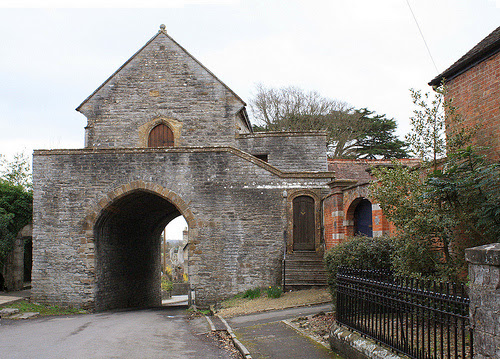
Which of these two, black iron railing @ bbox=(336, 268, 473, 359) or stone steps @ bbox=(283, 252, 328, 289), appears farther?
stone steps @ bbox=(283, 252, 328, 289)

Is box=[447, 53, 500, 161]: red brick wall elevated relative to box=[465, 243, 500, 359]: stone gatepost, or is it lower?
elevated

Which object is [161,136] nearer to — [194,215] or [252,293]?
[194,215]

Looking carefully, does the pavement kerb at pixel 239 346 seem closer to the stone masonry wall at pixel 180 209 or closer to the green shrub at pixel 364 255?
the green shrub at pixel 364 255

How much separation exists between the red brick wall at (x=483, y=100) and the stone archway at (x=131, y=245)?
990cm

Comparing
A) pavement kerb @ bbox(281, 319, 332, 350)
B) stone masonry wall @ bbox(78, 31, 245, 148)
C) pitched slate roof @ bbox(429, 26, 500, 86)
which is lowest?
pavement kerb @ bbox(281, 319, 332, 350)

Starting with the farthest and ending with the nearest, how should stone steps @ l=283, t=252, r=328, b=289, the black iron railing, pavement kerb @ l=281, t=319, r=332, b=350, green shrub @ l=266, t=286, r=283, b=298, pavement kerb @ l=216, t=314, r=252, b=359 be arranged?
stone steps @ l=283, t=252, r=328, b=289 → green shrub @ l=266, t=286, r=283, b=298 → pavement kerb @ l=281, t=319, r=332, b=350 → pavement kerb @ l=216, t=314, r=252, b=359 → the black iron railing

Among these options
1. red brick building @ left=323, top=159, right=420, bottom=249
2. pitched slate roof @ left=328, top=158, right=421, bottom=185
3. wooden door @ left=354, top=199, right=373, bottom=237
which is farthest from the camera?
pitched slate roof @ left=328, top=158, right=421, bottom=185

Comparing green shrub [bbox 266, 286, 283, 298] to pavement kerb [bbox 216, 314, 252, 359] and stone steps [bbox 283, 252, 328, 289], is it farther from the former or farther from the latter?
pavement kerb [bbox 216, 314, 252, 359]

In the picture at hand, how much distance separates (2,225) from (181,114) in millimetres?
9548

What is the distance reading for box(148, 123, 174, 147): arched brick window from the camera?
74.7 feet

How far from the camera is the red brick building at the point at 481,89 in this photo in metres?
8.91

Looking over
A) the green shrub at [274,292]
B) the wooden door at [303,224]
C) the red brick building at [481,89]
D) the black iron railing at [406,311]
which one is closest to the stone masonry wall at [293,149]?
the wooden door at [303,224]

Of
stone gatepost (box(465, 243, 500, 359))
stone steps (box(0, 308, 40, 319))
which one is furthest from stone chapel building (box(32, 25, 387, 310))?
stone gatepost (box(465, 243, 500, 359))

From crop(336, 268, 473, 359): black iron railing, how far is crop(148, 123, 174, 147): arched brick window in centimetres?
1632
